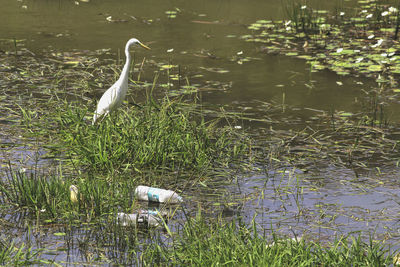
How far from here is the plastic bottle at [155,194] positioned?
17.4 feet

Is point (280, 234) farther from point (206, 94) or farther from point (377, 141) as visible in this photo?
point (206, 94)

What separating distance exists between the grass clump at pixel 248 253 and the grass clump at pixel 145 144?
1.36 meters

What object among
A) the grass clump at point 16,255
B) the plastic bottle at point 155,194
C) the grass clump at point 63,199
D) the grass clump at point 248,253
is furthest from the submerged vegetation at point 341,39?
the grass clump at point 16,255

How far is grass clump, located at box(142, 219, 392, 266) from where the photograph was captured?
13.3 feet

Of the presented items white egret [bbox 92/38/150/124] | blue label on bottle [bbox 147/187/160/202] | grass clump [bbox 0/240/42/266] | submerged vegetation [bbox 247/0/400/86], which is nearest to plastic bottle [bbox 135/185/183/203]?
blue label on bottle [bbox 147/187/160/202]

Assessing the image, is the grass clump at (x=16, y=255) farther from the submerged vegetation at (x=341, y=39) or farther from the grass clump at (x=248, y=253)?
the submerged vegetation at (x=341, y=39)

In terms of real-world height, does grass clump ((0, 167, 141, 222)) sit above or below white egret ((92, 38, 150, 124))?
below

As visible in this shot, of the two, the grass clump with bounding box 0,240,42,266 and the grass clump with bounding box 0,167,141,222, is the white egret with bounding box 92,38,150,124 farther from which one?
the grass clump with bounding box 0,240,42,266

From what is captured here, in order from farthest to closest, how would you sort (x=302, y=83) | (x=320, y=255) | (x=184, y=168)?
(x=302, y=83), (x=184, y=168), (x=320, y=255)

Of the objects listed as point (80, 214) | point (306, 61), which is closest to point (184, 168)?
point (80, 214)

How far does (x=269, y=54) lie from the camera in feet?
32.8

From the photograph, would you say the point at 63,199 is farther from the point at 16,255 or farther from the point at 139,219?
the point at 16,255

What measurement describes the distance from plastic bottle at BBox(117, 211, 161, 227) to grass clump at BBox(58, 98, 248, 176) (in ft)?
2.64

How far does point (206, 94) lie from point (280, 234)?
11.8ft
